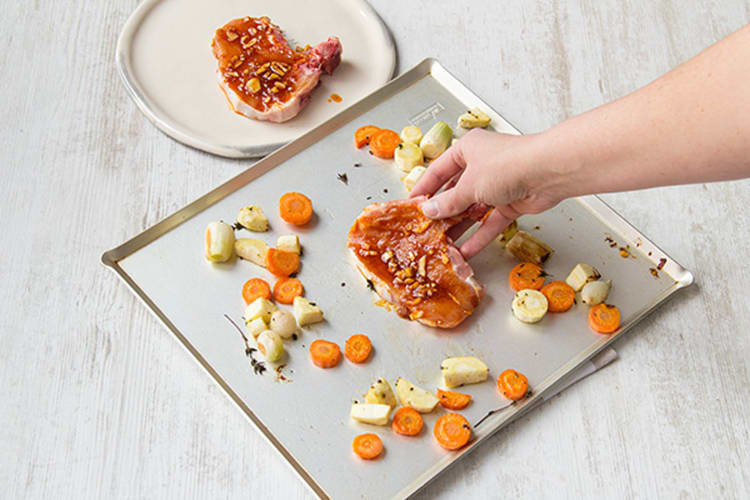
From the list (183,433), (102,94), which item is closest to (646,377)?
(183,433)

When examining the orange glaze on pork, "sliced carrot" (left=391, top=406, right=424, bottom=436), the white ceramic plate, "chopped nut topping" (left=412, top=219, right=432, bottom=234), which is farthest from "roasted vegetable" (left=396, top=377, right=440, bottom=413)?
the orange glaze on pork

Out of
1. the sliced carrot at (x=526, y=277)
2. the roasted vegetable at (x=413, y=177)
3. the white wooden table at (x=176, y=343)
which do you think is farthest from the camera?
the roasted vegetable at (x=413, y=177)

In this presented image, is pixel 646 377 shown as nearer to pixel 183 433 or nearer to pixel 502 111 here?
pixel 502 111

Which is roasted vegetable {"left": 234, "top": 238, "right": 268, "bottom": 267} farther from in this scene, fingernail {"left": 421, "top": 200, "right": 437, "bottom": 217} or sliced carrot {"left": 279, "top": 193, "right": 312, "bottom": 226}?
fingernail {"left": 421, "top": 200, "right": 437, "bottom": 217}

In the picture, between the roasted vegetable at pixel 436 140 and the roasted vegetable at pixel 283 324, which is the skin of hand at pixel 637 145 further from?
the roasted vegetable at pixel 283 324

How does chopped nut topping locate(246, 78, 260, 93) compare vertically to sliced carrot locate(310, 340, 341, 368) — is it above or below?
above

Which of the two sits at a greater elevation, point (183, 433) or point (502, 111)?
point (183, 433)

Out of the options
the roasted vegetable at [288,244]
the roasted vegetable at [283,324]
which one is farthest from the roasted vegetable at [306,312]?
the roasted vegetable at [288,244]
